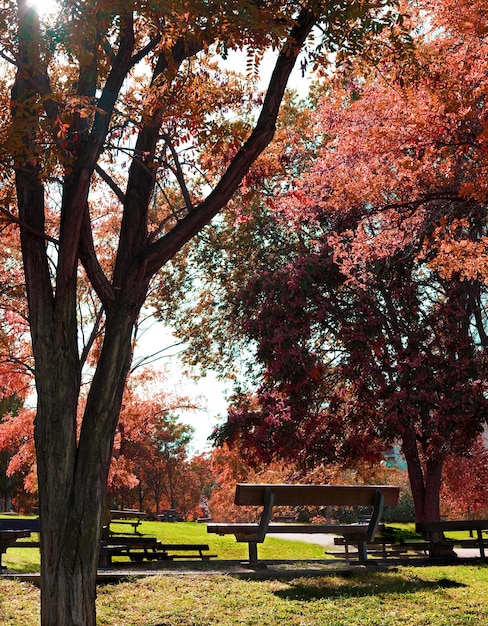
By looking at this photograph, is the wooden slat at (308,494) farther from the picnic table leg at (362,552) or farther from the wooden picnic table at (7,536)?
the wooden picnic table at (7,536)

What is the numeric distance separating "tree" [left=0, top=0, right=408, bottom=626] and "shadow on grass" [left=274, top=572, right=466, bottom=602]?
3213 millimetres

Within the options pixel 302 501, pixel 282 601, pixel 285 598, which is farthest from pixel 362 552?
pixel 282 601

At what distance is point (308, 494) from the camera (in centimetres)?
1005

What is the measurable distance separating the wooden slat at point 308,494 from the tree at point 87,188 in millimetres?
4072

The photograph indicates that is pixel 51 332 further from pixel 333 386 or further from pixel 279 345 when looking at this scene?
pixel 333 386

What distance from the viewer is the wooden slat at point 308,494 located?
975cm

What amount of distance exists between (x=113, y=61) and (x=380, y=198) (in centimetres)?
443

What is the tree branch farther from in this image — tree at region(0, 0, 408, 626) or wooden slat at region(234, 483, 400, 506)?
wooden slat at region(234, 483, 400, 506)

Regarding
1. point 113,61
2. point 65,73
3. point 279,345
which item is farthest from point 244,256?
point 113,61

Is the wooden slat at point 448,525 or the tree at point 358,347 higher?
the tree at point 358,347

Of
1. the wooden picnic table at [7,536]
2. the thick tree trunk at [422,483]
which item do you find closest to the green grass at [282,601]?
the wooden picnic table at [7,536]

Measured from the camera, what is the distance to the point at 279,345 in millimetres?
15812

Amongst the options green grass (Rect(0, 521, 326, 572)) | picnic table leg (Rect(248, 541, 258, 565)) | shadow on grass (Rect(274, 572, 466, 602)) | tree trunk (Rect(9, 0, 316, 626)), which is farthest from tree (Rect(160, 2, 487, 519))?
tree trunk (Rect(9, 0, 316, 626))

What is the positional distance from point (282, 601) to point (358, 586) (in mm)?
1289
